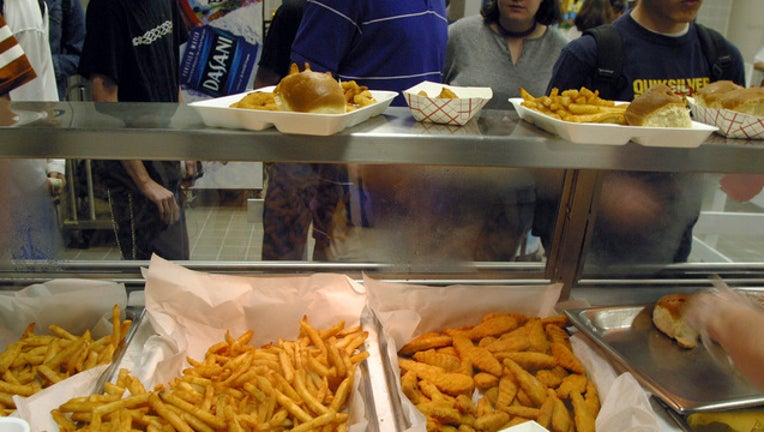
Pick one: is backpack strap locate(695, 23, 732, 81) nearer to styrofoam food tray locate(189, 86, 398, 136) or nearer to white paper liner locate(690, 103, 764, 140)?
white paper liner locate(690, 103, 764, 140)

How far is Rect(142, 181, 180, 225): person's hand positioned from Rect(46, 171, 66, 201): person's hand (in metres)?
0.43

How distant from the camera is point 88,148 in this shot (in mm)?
1281

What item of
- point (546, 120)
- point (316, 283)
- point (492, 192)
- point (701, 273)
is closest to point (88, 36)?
point (316, 283)

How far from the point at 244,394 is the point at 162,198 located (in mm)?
795

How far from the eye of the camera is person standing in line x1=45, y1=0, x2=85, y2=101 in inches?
163

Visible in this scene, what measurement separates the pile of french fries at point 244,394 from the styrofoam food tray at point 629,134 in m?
0.77

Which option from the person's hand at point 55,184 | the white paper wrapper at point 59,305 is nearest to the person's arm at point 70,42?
the person's hand at point 55,184

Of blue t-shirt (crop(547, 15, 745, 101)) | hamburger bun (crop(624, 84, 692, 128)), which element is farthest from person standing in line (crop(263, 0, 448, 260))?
hamburger bun (crop(624, 84, 692, 128))

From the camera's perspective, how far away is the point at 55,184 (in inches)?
86.4

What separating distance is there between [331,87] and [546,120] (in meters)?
0.52

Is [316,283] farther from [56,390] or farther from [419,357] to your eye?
[56,390]

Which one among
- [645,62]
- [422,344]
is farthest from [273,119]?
[645,62]

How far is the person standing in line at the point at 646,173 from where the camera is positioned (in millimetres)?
1963

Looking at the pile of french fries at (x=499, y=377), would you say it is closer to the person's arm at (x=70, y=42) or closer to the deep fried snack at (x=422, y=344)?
the deep fried snack at (x=422, y=344)
